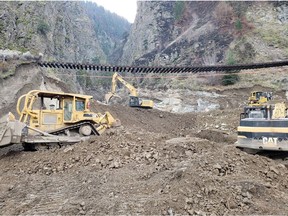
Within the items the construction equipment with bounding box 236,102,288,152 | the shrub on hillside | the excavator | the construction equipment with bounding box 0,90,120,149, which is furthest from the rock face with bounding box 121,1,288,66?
the construction equipment with bounding box 236,102,288,152

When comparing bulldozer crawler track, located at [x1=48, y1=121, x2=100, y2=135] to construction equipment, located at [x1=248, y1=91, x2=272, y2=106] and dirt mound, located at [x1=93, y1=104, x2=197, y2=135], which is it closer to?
dirt mound, located at [x1=93, y1=104, x2=197, y2=135]

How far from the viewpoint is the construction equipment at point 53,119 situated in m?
9.99

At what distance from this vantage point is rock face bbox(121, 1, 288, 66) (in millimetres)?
34938

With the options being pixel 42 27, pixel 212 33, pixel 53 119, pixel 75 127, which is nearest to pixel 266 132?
pixel 75 127

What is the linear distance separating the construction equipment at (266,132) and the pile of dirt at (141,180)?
1.08 meters

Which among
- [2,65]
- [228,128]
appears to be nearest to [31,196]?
[228,128]

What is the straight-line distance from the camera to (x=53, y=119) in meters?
10.9

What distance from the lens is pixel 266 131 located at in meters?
8.40

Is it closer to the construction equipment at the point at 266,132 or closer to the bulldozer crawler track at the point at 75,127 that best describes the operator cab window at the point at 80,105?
the bulldozer crawler track at the point at 75,127

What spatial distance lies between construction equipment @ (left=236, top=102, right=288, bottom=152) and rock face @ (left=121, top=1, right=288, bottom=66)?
2598cm

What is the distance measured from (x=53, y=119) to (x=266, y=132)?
6.45 m

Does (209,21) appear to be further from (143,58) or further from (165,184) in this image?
(165,184)

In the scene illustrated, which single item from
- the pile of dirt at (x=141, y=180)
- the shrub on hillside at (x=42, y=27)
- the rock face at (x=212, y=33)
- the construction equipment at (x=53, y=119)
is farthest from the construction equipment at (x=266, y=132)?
the shrub on hillside at (x=42, y=27)

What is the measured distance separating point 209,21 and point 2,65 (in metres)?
29.2
